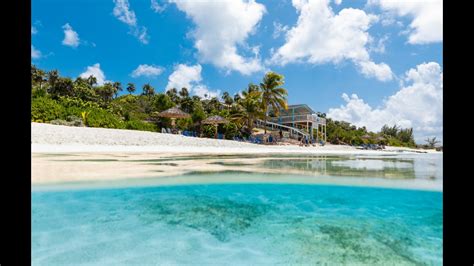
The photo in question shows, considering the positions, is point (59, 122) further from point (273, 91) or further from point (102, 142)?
point (273, 91)

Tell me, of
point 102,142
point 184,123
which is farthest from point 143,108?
point 102,142

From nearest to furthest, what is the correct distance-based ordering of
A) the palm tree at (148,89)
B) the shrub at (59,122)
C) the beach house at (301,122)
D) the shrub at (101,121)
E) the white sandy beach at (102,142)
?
the white sandy beach at (102,142) → the shrub at (59,122) → the shrub at (101,121) → the beach house at (301,122) → the palm tree at (148,89)

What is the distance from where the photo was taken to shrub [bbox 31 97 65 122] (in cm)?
1906

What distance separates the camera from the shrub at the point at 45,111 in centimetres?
1906

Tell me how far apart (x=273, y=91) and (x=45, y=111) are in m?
20.4

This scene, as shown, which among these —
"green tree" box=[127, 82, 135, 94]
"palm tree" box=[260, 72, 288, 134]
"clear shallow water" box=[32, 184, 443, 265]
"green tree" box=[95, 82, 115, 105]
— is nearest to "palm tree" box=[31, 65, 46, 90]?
"green tree" box=[95, 82, 115, 105]

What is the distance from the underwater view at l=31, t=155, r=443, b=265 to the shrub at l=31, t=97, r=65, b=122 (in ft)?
55.7

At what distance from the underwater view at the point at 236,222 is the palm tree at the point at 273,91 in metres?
22.7

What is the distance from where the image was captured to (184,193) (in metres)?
5.80

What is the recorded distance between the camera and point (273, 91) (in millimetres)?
29297

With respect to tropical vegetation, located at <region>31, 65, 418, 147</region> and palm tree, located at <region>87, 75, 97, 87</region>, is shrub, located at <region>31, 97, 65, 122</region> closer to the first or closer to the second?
tropical vegetation, located at <region>31, 65, 418, 147</region>

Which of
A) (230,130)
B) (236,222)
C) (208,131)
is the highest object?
(230,130)

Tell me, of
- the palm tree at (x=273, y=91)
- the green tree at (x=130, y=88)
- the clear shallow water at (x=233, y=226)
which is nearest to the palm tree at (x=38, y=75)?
the green tree at (x=130, y=88)

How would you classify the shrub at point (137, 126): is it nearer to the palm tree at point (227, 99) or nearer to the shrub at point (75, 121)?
the shrub at point (75, 121)
